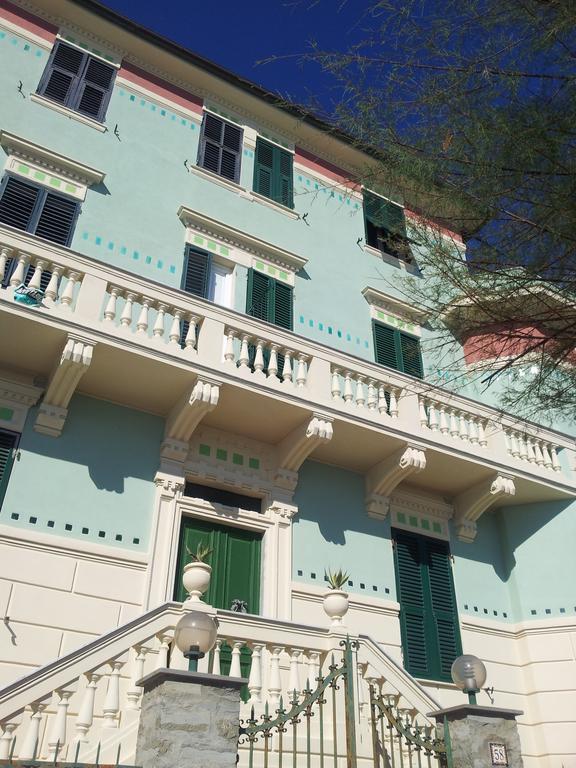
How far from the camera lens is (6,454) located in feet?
31.1

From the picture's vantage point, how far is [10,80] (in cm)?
1252

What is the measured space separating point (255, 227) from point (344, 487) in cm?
527

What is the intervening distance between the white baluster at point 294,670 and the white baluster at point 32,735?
8.40ft

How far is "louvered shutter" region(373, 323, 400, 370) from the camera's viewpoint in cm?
1391

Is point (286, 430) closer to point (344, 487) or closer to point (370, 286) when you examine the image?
point (344, 487)

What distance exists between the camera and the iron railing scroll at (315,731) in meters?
6.32

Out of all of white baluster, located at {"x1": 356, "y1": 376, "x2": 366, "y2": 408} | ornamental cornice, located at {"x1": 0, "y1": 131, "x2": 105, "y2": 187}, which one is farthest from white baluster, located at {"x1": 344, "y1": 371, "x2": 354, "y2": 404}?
ornamental cornice, located at {"x1": 0, "y1": 131, "x2": 105, "y2": 187}

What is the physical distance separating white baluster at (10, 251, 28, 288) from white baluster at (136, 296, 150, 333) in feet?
5.27

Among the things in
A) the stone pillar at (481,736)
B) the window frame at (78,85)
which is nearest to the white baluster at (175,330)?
the window frame at (78,85)

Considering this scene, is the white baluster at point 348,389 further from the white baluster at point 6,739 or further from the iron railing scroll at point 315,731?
the white baluster at point 6,739

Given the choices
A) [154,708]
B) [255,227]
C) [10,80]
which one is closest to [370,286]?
[255,227]

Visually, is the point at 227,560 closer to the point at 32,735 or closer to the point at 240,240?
the point at 32,735

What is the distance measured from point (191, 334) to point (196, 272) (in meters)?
2.42

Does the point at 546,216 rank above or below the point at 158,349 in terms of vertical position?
below
